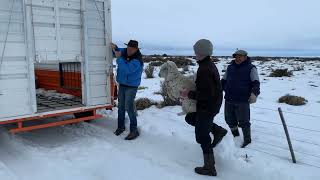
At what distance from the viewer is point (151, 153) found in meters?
5.91

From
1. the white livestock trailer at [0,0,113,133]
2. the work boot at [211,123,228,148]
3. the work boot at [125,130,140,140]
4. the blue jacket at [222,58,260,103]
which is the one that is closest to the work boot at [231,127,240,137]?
the blue jacket at [222,58,260,103]

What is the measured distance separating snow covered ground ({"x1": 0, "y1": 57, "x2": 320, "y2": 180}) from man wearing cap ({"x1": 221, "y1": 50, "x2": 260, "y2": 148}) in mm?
363

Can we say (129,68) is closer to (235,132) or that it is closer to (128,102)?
(128,102)

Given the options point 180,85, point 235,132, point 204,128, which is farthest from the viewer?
point 235,132

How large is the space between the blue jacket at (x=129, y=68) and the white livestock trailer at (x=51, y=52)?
0.45 meters

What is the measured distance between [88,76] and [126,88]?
2.36ft

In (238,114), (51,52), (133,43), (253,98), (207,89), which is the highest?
(133,43)

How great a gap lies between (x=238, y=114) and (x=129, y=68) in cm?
202

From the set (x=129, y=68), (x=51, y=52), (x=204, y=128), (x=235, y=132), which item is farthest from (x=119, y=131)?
(x=204, y=128)

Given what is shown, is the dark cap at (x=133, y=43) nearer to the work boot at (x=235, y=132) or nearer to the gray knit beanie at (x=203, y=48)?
the gray knit beanie at (x=203, y=48)

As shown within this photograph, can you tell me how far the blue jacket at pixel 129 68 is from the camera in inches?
252

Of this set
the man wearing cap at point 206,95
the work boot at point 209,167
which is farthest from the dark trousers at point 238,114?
the work boot at point 209,167

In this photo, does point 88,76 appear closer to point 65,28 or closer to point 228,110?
point 65,28

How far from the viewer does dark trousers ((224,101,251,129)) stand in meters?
5.86
